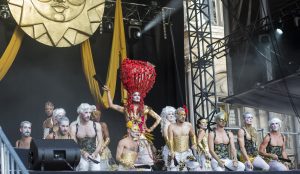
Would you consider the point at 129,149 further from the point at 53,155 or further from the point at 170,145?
the point at 53,155

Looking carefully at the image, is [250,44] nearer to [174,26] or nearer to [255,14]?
[255,14]

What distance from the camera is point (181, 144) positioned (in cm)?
975

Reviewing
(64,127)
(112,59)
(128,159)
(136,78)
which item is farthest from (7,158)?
(112,59)

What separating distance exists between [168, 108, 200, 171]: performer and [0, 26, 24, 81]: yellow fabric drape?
4.61 m

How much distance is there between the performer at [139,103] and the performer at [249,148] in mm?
1372

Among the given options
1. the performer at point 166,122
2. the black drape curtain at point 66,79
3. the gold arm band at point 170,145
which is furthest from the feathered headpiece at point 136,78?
the black drape curtain at point 66,79

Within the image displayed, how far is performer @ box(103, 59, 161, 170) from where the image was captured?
974 centimetres

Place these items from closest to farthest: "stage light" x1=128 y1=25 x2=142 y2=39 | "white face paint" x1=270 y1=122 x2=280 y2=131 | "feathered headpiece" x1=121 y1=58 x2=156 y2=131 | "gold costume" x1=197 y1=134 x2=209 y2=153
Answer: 1. "gold costume" x1=197 y1=134 x2=209 y2=153
2. "white face paint" x1=270 y1=122 x2=280 y2=131
3. "feathered headpiece" x1=121 y1=58 x2=156 y2=131
4. "stage light" x1=128 y1=25 x2=142 y2=39

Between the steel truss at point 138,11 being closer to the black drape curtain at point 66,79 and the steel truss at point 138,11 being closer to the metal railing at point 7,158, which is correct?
the black drape curtain at point 66,79

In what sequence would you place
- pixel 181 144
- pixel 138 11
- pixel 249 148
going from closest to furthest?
pixel 181 144, pixel 249 148, pixel 138 11

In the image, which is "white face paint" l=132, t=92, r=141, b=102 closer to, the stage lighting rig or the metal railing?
the metal railing

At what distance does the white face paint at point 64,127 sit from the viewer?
904 cm

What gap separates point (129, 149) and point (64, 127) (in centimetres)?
108

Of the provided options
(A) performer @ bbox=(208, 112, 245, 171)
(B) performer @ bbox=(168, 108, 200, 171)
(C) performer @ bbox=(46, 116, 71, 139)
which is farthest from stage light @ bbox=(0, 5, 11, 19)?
(A) performer @ bbox=(208, 112, 245, 171)
